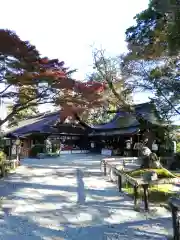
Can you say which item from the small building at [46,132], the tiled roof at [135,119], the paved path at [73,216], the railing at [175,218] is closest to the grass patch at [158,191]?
the paved path at [73,216]

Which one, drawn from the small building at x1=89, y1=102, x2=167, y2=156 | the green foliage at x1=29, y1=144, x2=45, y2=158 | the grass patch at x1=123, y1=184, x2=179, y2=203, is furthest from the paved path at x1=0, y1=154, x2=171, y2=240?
the green foliage at x1=29, y1=144, x2=45, y2=158

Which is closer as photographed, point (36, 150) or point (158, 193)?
point (158, 193)

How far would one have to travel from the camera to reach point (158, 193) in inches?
333

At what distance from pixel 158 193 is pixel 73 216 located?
10.9ft

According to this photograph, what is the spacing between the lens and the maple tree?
11.1 metres

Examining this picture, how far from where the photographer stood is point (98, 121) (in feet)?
140

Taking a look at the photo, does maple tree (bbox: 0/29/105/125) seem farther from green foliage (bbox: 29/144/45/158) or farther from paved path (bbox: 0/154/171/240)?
green foliage (bbox: 29/144/45/158)

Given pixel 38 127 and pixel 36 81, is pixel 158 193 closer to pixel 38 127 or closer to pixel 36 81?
pixel 36 81

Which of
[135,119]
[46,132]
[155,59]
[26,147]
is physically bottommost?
[26,147]

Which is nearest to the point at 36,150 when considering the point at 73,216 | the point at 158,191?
the point at 158,191

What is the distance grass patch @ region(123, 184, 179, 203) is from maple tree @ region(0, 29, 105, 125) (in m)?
5.80

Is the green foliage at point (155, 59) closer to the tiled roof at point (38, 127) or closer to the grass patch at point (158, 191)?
the grass patch at point (158, 191)

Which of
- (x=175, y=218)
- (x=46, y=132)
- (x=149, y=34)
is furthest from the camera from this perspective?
(x=46, y=132)

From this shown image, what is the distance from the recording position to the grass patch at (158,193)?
25.7 feet
